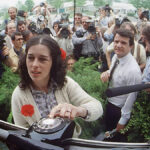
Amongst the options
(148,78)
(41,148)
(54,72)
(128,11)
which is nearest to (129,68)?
(148,78)

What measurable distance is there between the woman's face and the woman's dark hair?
0.16ft

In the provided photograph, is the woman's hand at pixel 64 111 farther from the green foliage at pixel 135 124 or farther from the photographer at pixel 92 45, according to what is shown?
the photographer at pixel 92 45

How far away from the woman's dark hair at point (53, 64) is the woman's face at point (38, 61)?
0.16ft

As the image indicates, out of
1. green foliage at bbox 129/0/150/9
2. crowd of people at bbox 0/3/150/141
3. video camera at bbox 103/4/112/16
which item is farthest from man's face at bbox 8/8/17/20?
green foliage at bbox 129/0/150/9

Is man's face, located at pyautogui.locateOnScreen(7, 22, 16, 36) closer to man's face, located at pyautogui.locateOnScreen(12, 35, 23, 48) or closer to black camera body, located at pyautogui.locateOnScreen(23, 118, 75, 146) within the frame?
man's face, located at pyautogui.locateOnScreen(12, 35, 23, 48)

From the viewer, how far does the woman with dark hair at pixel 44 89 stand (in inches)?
51.8

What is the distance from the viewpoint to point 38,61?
1.30 m

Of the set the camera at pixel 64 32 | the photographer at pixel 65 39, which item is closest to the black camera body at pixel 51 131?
the photographer at pixel 65 39

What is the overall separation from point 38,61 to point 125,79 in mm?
1032

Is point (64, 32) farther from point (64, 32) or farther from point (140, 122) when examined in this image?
point (140, 122)

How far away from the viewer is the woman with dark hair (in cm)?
132

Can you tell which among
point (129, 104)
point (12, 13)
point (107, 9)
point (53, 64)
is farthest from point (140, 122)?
point (107, 9)

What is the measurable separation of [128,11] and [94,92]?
5.74 meters

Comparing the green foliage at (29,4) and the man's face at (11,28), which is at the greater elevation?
the green foliage at (29,4)
